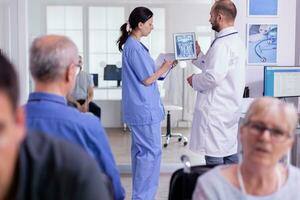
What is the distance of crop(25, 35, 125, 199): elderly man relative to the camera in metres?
1.50

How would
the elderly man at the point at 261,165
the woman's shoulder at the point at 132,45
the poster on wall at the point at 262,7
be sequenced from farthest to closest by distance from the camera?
1. the poster on wall at the point at 262,7
2. the woman's shoulder at the point at 132,45
3. the elderly man at the point at 261,165

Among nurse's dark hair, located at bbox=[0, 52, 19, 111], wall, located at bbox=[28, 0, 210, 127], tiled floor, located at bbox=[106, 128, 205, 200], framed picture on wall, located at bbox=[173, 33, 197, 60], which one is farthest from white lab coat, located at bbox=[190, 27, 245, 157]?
nurse's dark hair, located at bbox=[0, 52, 19, 111]

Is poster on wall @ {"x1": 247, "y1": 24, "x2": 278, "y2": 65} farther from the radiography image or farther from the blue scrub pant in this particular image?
the blue scrub pant

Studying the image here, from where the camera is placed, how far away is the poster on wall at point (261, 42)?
149 inches

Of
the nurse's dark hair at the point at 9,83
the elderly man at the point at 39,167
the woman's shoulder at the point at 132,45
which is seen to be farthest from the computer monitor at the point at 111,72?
the nurse's dark hair at the point at 9,83

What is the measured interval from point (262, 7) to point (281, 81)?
655 millimetres

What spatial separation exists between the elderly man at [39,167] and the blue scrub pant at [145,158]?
2161mm

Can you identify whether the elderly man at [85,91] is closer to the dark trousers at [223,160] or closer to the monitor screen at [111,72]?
the monitor screen at [111,72]

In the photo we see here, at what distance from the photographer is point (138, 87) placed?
3184 mm

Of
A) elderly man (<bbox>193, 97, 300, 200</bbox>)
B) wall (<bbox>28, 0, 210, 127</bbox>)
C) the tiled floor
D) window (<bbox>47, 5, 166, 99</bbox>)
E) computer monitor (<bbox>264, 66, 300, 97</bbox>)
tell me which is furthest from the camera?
window (<bbox>47, 5, 166, 99</bbox>)

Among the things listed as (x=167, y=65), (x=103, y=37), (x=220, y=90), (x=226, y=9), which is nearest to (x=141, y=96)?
(x=167, y=65)

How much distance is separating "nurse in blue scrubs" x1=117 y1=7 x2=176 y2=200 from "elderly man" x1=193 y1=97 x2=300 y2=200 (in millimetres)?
1820

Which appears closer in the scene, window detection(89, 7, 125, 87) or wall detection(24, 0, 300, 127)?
wall detection(24, 0, 300, 127)

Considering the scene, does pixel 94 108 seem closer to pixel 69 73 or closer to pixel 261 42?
pixel 261 42
